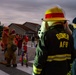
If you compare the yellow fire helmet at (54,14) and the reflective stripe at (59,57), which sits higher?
the yellow fire helmet at (54,14)

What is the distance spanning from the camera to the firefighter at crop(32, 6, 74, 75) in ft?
12.4

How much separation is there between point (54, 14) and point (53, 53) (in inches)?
21.9

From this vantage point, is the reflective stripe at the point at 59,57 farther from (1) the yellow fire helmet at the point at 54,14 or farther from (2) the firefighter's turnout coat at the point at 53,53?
(1) the yellow fire helmet at the point at 54,14

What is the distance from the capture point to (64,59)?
3926mm

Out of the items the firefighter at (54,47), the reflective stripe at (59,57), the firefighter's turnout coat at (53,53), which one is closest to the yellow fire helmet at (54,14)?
the firefighter at (54,47)

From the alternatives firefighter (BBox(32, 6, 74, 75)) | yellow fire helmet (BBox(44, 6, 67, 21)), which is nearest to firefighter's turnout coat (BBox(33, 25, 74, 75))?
firefighter (BBox(32, 6, 74, 75))

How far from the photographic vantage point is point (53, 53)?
3842mm

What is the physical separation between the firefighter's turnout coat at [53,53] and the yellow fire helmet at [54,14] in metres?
0.12

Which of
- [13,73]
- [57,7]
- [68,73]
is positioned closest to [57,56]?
[68,73]

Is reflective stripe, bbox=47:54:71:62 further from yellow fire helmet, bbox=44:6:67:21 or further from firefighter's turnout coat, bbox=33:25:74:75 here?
yellow fire helmet, bbox=44:6:67:21

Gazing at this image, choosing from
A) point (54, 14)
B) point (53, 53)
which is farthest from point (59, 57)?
point (54, 14)

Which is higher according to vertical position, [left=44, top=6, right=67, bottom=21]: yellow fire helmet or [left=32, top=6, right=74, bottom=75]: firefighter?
[left=44, top=6, right=67, bottom=21]: yellow fire helmet

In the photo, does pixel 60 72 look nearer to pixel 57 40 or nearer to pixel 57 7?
pixel 57 40

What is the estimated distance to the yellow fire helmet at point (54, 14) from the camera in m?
3.91
